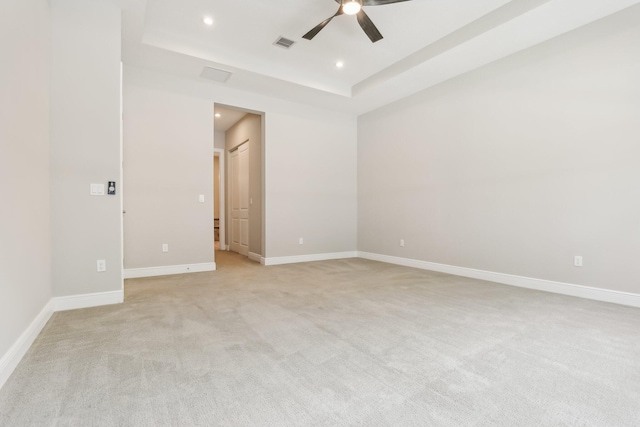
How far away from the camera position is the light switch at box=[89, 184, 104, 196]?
9.47 feet

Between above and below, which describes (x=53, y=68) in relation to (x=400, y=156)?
above

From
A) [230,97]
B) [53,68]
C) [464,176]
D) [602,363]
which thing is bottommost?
[602,363]

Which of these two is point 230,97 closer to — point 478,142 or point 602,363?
point 478,142

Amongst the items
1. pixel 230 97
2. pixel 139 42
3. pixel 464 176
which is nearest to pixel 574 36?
pixel 464 176

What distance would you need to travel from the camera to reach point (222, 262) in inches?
216

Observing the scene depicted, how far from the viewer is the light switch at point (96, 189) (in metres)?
2.89

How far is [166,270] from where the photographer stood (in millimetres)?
4383

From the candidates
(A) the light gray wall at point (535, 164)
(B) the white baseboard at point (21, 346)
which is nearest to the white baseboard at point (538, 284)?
(A) the light gray wall at point (535, 164)

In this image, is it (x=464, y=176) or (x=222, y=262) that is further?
(x=222, y=262)

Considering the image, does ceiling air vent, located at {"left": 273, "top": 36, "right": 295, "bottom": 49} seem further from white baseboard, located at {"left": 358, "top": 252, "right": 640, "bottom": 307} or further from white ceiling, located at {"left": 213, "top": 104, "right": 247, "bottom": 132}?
white baseboard, located at {"left": 358, "top": 252, "right": 640, "bottom": 307}

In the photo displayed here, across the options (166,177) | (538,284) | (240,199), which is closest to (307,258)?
(240,199)

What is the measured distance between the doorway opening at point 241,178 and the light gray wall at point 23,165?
8.80 feet

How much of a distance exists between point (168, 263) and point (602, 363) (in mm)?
4643

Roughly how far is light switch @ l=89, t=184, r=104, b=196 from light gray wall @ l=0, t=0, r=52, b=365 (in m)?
0.31
